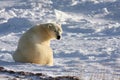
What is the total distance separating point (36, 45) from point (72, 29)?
835 cm

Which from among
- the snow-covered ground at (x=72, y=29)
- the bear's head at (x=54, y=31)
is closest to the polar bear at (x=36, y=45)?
the bear's head at (x=54, y=31)

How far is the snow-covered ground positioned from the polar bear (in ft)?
1.76

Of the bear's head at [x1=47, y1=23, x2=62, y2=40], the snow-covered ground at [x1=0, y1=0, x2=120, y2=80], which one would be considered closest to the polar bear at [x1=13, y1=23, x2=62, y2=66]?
the bear's head at [x1=47, y1=23, x2=62, y2=40]

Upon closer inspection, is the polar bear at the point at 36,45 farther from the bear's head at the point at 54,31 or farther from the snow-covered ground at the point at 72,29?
the snow-covered ground at the point at 72,29

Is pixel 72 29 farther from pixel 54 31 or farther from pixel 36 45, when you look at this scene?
pixel 36 45

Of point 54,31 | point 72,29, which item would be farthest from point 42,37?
point 72,29

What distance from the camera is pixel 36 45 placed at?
8.74 m

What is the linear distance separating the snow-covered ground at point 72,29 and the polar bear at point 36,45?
0.54 meters

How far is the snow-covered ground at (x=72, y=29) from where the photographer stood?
10.7 metres

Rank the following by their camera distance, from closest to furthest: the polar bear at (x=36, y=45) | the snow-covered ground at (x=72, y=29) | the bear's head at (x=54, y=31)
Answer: the polar bear at (x=36, y=45) → the bear's head at (x=54, y=31) → the snow-covered ground at (x=72, y=29)

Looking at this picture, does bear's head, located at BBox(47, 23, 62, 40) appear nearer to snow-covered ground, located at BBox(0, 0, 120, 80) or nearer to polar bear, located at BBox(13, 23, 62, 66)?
polar bear, located at BBox(13, 23, 62, 66)

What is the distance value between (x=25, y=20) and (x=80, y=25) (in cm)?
212

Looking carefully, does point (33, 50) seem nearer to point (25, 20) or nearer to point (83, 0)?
point (25, 20)

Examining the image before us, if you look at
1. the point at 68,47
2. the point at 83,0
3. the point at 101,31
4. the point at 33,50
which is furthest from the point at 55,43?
the point at 83,0
